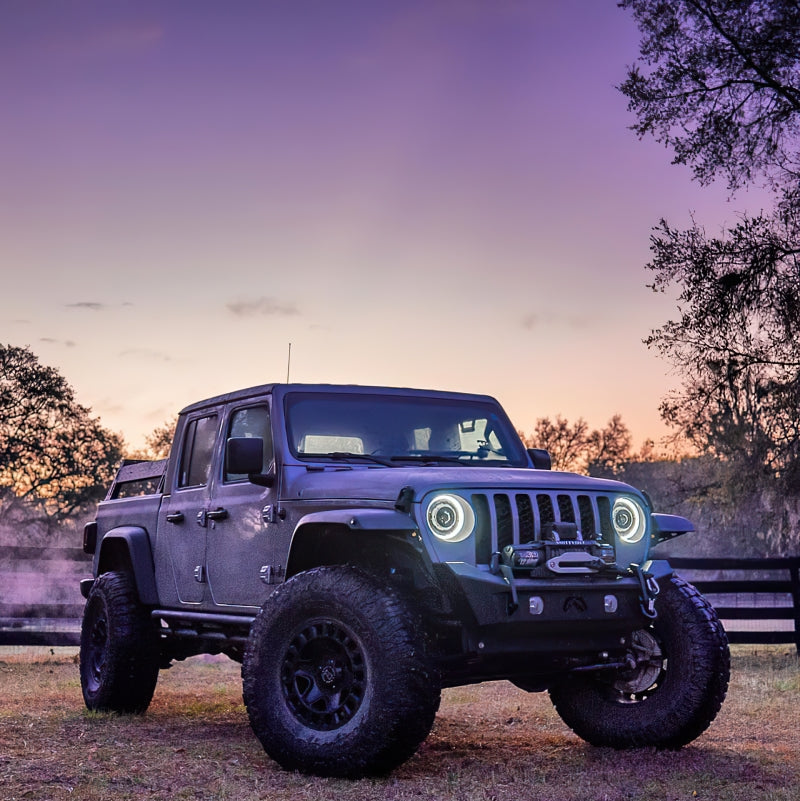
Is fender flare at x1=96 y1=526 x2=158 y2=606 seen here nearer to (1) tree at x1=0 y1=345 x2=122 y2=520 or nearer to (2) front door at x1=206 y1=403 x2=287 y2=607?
(2) front door at x1=206 y1=403 x2=287 y2=607

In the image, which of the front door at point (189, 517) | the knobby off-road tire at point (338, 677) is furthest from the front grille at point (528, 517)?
the front door at point (189, 517)

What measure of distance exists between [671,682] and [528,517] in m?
1.50

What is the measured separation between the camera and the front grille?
20.8ft

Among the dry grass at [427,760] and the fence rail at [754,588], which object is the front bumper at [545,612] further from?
the fence rail at [754,588]

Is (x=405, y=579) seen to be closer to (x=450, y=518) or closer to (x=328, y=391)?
(x=450, y=518)

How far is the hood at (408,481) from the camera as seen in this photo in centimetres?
640

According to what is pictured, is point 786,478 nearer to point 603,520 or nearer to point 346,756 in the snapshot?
point 603,520

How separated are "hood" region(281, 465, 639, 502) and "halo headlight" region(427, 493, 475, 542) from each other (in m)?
0.08

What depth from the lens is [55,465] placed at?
37.9 meters

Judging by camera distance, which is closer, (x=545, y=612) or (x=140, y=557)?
(x=545, y=612)

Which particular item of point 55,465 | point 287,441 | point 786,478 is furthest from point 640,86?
point 55,465

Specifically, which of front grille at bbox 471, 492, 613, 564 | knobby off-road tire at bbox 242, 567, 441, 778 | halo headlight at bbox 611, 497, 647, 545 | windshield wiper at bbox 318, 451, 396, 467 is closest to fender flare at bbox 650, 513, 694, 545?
halo headlight at bbox 611, 497, 647, 545

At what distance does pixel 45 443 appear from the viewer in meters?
37.7

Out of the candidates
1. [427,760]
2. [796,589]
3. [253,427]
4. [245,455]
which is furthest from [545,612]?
[796,589]
